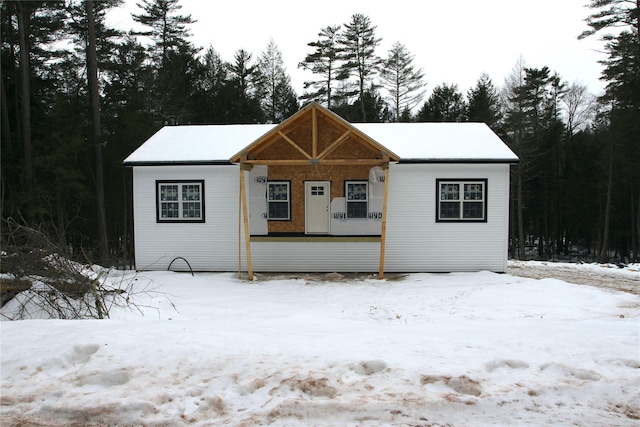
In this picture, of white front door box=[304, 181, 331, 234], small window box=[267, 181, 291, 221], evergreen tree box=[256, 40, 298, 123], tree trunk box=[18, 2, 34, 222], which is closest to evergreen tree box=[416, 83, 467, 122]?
evergreen tree box=[256, 40, 298, 123]

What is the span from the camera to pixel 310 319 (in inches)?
275

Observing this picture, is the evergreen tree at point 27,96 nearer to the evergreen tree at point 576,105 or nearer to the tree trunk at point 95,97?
the tree trunk at point 95,97

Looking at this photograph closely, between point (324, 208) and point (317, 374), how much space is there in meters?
9.65

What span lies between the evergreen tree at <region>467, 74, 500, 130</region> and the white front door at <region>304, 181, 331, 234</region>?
2035 centimetres

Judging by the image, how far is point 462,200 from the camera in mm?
13211

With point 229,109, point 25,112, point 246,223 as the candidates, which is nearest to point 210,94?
point 229,109

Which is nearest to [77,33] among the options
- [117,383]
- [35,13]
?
[35,13]

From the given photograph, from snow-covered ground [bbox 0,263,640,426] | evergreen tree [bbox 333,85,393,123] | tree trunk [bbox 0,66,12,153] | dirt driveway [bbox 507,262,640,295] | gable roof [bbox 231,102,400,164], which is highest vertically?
evergreen tree [bbox 333,85,393,123]

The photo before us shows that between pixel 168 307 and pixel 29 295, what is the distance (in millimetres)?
2464

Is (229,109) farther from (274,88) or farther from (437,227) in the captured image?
(437,227)

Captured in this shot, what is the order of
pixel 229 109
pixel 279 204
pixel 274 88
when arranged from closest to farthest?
pixel 279 204, pixel 229 109, pixel 274 88

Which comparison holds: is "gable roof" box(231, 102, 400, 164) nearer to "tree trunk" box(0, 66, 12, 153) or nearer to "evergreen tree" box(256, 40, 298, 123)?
"tree trunk" box(0, 66, 12, 153)

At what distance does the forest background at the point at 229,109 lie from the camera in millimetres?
21484

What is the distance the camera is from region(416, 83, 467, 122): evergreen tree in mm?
35094
